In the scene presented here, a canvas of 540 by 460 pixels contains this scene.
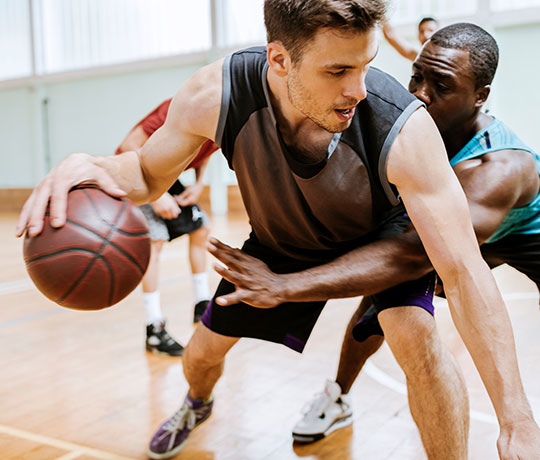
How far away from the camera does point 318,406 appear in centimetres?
237

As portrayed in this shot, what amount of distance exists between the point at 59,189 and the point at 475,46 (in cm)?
141

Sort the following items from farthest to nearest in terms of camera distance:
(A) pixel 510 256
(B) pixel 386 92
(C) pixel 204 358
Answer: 1. (A) pixel 510 256
2. (C) pixel 204 358
3. (B) pixel 386 92

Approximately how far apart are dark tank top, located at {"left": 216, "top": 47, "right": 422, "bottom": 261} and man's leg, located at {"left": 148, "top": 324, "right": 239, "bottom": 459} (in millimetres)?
453

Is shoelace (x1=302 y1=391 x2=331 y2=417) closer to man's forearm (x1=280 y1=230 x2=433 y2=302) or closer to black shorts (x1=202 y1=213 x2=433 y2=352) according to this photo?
black shorts (x1=202 y1=213 x2=433 y2=352)

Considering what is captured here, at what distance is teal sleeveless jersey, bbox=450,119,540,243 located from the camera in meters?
2.06

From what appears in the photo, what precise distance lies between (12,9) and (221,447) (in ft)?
42.4

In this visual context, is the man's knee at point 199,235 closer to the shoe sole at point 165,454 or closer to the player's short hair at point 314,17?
the shoe sole at point 165,454

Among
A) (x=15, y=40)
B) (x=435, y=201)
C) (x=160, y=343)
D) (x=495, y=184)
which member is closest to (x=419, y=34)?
(x=495, y=184)

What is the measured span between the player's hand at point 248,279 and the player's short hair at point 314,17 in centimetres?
53

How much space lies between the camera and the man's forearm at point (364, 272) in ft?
5.43

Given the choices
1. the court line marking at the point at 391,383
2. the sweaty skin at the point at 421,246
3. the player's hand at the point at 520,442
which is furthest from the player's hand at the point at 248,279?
the court line marking at the point at 391,383

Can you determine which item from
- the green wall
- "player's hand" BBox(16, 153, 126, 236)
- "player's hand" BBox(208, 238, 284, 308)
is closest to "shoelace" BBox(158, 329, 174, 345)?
"player's hand" BBox(16, 153, 126, 236)

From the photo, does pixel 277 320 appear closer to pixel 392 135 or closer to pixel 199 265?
pixel 392 135

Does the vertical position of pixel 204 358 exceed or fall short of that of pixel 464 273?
it falls short
